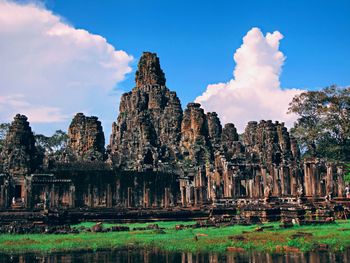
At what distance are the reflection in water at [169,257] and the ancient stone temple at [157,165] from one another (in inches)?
723

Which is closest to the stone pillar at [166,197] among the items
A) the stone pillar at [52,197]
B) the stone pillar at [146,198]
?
the stone pillar at [146,198]

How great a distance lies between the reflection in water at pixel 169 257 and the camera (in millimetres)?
15641

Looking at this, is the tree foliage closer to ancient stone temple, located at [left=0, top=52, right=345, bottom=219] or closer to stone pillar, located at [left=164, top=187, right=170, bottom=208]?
ancient stone temple, located at [left=0, top=52, right=345, bottom=219]

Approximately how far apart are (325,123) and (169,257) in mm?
56600

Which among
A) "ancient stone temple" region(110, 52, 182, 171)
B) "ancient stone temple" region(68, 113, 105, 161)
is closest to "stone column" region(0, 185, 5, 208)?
"ancient stone temple" region(110, 52, 182, 171)

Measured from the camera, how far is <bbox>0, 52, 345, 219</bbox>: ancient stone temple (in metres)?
42.8

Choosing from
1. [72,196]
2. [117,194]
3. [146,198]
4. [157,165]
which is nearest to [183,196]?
[146,198]

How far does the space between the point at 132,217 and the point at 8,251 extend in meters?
17.1

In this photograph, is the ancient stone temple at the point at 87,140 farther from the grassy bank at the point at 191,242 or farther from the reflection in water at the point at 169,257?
the reflection in water at the point at 169,257

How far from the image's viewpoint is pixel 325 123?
68938mm

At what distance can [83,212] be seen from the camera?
35.9 m

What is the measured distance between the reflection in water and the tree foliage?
174 feet

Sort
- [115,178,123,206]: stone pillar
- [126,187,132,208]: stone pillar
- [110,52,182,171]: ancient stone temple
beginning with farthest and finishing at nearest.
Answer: [110,52,182,171]: ancient stone temple, [115,178,123,206]: stone pillar, [126,187,132,208]: stone pillar

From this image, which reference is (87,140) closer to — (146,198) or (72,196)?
(146,198)
